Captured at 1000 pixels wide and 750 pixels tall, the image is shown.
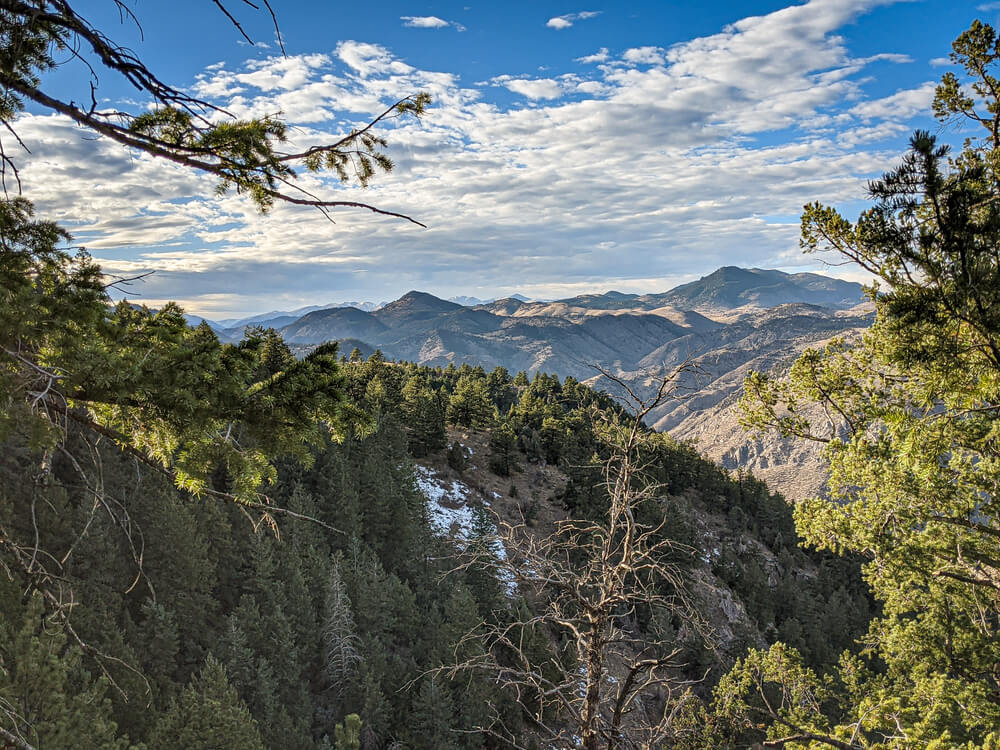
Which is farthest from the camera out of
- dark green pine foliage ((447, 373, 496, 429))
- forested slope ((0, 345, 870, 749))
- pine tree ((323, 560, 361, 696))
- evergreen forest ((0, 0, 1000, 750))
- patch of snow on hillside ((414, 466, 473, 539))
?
dark green pine foliage ((447, 373, 496, 429))

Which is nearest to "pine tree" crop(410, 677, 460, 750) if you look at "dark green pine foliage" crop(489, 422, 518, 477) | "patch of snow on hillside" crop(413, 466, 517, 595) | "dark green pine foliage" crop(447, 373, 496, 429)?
"patch of snow on hillside" crop(413, 466, 517, 595)

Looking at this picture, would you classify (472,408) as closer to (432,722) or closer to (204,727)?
(432,722)

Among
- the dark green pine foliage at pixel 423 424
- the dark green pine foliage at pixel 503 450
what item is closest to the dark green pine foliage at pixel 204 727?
the dark green pine foliage at pixel 423 424

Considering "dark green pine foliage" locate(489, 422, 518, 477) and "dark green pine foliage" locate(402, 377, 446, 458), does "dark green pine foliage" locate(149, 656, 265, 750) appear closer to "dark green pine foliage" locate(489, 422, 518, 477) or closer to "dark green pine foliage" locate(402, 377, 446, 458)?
"dark green pine foliage" locate(402, 377, 446, 458)

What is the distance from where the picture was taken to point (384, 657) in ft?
73.8

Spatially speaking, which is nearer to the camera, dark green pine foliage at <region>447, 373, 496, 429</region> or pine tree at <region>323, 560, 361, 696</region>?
pine tree at <region>323, 560, 361, 696</region>

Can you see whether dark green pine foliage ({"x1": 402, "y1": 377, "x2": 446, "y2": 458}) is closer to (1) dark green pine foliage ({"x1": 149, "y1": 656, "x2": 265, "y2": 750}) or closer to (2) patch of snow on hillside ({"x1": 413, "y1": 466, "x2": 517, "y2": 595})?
(2) patch of snow on hillside ({"x1": 413, "y1": 466, "x2": 517, "y2": 595})

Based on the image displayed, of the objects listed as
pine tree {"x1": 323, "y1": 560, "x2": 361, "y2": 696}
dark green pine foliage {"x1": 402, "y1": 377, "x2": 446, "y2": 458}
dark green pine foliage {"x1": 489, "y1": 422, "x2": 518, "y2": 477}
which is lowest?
pine tree {"x1": 323, "y1": 560, "x2": 361, "y2": 696}

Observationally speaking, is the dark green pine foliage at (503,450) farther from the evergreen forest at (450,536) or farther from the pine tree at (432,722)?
the pine tree at (432,722)

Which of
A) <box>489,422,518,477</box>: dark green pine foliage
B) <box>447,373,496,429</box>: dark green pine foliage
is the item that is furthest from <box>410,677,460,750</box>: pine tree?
<box>447,373,496,429</box>: dark green pine foliage

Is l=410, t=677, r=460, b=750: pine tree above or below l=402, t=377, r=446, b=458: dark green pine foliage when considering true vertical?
below

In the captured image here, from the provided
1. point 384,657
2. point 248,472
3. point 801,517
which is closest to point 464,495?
point 384,657

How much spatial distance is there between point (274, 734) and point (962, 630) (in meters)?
19.7

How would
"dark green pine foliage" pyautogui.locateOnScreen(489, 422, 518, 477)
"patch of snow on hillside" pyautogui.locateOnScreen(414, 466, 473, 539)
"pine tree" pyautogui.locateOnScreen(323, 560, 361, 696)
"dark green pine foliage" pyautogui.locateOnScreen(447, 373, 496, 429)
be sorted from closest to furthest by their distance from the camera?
"pine tree" pyautogui.locateOnScreen(323, 560, 361, 696), "patch of snow on hillside" pyautogui.locateOnScreen(414, 466, 473, 539), "dark green pine foliage" pyautogui.locateOnScreen(489, 422, 518, 477), "dark green pine foliage" pyautogui.locateOnScreen(447, 373, 496, 429)
